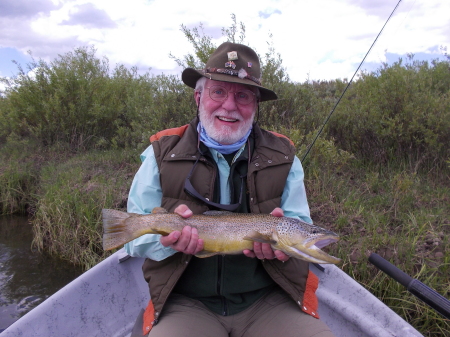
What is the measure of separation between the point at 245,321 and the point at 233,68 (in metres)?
2.06

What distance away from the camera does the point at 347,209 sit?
16.8 feet

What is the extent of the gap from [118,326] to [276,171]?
7.19ft

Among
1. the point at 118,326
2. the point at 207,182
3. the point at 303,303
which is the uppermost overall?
the point at 207,182

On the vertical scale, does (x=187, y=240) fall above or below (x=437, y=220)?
above

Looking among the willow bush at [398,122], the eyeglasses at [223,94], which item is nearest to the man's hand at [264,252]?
the eyeglasses at [223,94]

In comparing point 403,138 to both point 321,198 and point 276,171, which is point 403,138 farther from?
point 276,171

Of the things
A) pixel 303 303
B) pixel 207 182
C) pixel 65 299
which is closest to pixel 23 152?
pixel 65 299

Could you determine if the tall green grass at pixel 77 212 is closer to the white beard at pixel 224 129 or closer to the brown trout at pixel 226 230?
the brown trout at pixel 226 230

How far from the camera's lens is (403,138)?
6.67 m

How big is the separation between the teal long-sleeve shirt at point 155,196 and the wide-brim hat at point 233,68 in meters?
0.60

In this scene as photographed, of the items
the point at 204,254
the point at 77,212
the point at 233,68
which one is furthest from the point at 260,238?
the point at 77,212

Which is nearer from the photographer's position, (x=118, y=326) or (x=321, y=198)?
(x=118, y=326)

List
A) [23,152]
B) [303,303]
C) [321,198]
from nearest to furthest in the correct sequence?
[303,303]
[321,198]
[23,152]

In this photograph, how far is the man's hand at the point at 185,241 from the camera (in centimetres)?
241
